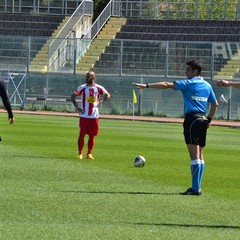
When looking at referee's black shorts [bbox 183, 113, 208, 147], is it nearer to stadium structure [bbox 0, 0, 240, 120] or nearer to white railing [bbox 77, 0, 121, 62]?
stadium structure [bbox 0, 0, 240, 120]

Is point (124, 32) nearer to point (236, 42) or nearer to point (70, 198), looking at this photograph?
point (236, 42)

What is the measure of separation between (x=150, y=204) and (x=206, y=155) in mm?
11924

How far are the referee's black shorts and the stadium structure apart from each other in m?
40.2

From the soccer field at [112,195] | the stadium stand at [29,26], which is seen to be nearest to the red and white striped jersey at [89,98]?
the soccer field at [112,195]

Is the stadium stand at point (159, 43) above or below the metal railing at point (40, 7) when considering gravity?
below

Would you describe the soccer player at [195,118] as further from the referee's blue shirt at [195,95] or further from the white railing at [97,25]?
the white railing at [97,25]

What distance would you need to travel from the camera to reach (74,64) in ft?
203

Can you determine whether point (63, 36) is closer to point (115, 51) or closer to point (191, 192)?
point (115, 51)

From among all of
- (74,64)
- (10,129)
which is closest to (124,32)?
(74,64)

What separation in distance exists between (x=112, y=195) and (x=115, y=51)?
4610cm

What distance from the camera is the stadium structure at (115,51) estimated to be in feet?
194

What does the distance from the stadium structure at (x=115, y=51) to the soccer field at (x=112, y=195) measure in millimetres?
30759

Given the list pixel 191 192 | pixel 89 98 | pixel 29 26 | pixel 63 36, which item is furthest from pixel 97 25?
pixel 191 192

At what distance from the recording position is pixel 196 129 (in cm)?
1639
